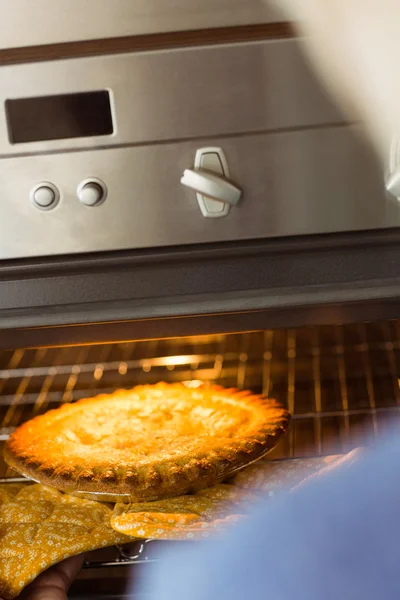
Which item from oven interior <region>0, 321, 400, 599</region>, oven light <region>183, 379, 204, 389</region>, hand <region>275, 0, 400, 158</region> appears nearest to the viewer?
hand <region>275, 0, 400, 158</region>

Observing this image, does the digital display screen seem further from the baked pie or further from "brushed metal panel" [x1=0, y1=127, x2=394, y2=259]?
the baked pie

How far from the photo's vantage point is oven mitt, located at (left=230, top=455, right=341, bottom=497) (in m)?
1.05

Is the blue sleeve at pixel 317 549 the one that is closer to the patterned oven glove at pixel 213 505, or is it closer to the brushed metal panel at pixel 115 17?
the patterned oven glove at pixel 213 505

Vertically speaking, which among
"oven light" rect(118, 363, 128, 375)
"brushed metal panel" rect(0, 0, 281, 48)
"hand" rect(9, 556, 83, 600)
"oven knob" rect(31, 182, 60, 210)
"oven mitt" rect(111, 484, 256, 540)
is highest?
"oven light" rect(118, 363, 128, 375)

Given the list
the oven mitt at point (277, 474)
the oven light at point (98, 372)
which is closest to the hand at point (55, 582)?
the oven mitt at point (277, 474)

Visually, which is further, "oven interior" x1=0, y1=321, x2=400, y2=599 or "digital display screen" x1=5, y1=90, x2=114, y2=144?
"oven interior" x1=0, y1=321, x2=400, y2=599

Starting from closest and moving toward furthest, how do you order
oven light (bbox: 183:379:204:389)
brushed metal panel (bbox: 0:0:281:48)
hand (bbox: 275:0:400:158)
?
hand (bbox: 275:0:400:158) → brushed metal panel (bbox: 0:0:281:48) → oven light (bbox: 183:379:204:389)

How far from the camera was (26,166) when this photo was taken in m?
0.91

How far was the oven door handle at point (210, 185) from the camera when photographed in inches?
34.5

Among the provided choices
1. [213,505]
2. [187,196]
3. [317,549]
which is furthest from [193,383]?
[317,549]

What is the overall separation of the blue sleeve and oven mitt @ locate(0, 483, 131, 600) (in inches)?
22.7

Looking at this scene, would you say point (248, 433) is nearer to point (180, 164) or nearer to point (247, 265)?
point (247, 265)

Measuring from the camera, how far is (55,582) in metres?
0.94

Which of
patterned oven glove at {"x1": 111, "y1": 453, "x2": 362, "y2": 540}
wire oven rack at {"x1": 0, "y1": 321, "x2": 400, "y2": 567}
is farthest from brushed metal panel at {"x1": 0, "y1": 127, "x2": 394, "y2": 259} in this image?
wire oven rack at {"x1": 0, "y1": 321, "x2": 400, "y2": 567}
